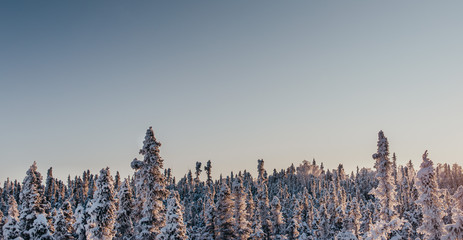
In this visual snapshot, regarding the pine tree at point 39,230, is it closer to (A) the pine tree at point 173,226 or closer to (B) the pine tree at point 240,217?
(A) the pine tree at point 173,226

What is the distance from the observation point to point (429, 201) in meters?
31.1

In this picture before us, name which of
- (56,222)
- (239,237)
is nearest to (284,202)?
(239,237)

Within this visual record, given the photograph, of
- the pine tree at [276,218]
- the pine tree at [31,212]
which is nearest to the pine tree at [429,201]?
the pine tree at [31,212]

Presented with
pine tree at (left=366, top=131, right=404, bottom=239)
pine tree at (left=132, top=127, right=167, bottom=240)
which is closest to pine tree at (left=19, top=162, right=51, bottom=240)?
pine tree at (left=132, top=127, right=167, bottom=240)

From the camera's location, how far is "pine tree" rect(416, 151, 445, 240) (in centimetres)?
3066

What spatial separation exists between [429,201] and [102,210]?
94.0 feet

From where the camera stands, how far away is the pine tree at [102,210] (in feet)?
116

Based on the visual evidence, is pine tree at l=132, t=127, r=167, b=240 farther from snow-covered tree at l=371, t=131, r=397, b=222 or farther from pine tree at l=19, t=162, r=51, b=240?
snow-covered tree at l=371, t=131, r=397, b=222

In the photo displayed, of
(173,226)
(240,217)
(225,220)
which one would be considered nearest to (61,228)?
(225,220)

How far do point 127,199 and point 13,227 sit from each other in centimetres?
1713

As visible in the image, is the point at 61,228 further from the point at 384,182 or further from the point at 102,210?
the point at 384,182

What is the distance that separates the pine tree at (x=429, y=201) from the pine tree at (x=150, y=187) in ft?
71.1

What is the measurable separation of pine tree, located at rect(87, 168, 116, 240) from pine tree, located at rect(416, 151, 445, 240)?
27318 millimetres

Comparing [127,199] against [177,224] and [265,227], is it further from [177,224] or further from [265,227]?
[265,227]
